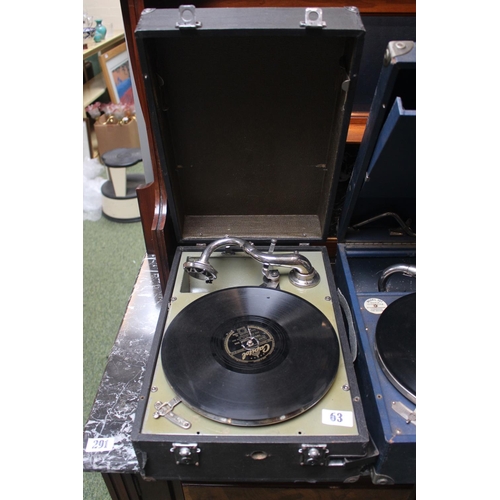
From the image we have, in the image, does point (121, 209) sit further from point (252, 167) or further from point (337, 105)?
point (337, 105)

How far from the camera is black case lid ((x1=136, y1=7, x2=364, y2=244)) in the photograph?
40.4 inches

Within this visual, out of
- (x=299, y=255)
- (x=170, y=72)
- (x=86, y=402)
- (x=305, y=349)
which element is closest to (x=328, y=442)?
(x=305, y=349)

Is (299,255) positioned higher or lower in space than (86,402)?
higher

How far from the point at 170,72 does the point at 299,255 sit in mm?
679

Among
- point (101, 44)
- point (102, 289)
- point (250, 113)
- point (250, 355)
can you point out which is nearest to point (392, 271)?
point (250, 355)

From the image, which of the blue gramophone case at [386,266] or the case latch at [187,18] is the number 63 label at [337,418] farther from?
the case latch at [187,18]

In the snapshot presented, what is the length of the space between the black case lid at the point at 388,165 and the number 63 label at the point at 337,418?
2.10 feet

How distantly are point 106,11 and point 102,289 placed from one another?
3243 mm

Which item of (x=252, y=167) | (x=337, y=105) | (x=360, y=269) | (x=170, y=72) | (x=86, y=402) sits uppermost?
(x=170, y=72)

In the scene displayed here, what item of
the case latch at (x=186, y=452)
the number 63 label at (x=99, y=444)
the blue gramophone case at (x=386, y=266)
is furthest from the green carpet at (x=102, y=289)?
the blue gramophone case at (x=386, y=266)

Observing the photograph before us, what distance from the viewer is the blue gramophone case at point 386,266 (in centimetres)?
99

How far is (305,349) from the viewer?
113cm

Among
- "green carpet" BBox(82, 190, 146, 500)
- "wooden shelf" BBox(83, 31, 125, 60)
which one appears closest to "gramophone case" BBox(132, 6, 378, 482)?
"green carpet" BBox(82, 190, 146, 500)

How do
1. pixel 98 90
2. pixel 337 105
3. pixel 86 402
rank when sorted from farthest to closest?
pixel 98 90, pixel 86 402, pixel 337 105
